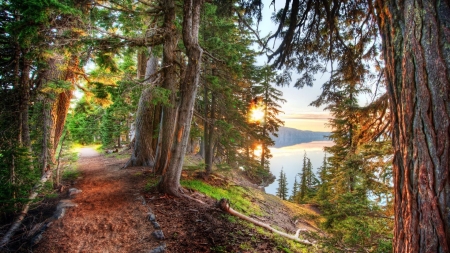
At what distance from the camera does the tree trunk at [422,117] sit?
1.40 meters

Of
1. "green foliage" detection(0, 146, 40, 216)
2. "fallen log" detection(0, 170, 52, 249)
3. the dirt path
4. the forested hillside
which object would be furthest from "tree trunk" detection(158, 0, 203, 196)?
"green foliage" detection(0, 146, 40, 216)

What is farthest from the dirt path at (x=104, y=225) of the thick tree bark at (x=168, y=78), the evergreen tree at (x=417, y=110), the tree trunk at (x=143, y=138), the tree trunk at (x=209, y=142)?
the evergreen tree at (x=417, y=110)

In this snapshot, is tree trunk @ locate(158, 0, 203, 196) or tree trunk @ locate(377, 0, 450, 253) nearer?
tree trunk @ locate(377, 0, 450, 253)

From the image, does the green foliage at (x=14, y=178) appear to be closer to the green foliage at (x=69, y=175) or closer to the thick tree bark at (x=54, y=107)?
the thick tree bark at (x=54, y=107)

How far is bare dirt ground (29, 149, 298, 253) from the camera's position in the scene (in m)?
3.46

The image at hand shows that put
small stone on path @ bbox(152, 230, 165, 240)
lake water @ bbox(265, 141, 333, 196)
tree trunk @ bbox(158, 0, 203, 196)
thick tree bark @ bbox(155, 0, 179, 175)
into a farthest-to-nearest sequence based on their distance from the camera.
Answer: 1. lake water @ bbox(265, 141, 333, 196)
2. thick tree bark @ bbox(155, 0, 179, 175)
3. tree trunk @ bbox(158, 0, 203, 196)
4. small stone on path @ bbox(152, 230, 165, 240)

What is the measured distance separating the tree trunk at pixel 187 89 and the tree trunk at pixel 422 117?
4528 millimetres

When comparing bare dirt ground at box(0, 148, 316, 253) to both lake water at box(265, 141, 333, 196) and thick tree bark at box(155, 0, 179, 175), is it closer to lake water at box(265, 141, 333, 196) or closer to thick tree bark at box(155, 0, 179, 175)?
thick tree bark at box(155, 0, 179, 175)

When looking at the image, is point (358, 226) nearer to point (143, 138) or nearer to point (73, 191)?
point (73, 191)

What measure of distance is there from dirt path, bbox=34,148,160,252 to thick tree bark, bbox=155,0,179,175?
4.55 ft

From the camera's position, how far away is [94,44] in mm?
5055

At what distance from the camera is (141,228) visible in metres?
3.99

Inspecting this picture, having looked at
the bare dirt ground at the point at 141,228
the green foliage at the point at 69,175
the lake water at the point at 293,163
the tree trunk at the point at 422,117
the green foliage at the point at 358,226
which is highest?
the tree trunk at the point at 422,117

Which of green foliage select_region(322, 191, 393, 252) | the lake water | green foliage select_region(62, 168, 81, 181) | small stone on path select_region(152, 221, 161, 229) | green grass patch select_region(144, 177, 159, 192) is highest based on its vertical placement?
green foliage select_region(322, 191, 393, 252)
